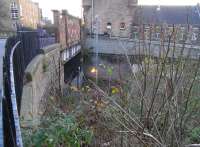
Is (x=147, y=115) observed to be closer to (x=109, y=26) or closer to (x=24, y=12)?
(x=109, y=26)

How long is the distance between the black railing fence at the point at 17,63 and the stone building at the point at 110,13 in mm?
31502

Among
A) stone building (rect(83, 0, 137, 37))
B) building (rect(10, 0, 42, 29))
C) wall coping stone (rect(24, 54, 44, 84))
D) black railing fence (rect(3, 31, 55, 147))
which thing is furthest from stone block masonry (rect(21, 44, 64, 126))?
stone building (rect(83, 0, 137, 37))

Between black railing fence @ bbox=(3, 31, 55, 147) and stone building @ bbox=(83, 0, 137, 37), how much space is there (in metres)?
31.5

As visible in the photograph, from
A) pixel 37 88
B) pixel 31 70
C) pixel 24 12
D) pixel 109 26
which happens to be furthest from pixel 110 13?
pixel 31 70

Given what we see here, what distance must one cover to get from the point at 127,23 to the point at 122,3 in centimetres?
325

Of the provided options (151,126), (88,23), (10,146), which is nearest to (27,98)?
(151,126)

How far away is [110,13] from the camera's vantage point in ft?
164

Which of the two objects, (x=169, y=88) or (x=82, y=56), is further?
(x=82, y=56)

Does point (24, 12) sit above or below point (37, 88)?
above

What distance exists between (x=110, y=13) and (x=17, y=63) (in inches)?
1712

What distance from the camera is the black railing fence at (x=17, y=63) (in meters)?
2.51

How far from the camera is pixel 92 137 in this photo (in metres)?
5.38

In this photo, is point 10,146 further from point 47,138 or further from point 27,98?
point 27,98

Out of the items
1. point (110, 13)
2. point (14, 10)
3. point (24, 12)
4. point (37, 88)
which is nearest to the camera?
point (37, 88)
